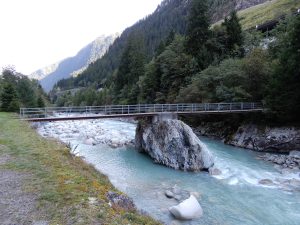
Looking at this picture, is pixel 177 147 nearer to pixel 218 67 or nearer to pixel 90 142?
pixel 90 142

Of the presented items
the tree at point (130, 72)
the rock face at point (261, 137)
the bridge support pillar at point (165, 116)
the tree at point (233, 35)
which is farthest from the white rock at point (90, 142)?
the tree at point (130, 72)

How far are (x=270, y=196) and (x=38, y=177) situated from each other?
13926 mm

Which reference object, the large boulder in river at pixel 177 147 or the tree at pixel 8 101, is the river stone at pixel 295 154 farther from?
the tree at pixel 8 101

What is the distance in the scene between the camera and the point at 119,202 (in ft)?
29.9

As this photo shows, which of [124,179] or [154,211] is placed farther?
[124,179]

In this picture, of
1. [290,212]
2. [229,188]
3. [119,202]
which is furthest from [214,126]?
[119,202]

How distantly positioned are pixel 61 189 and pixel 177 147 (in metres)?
14.8

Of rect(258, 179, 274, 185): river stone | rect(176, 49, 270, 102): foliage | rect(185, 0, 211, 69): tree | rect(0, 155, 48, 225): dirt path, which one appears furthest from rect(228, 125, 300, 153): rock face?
rect(0, 155, 48, 225): dirt path

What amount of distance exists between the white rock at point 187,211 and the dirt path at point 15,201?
727cm

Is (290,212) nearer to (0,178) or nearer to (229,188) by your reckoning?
(229,188)

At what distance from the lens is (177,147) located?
22.3 meters

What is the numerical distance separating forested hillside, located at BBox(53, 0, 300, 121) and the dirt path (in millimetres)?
26335

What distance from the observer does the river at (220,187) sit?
1333 centimetres

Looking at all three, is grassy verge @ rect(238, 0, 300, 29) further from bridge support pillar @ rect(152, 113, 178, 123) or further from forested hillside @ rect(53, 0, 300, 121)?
bridge support pillar @ rect(152, 113, 178, 123)
